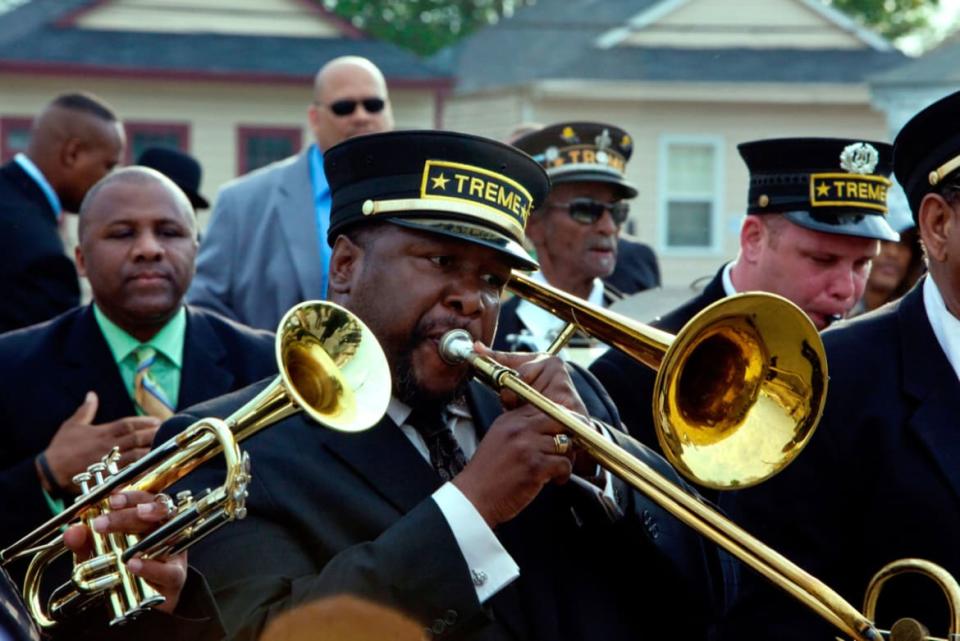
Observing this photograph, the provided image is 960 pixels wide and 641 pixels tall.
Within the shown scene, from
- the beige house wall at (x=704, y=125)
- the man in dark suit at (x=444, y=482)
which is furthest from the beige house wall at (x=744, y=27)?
the man in dark suit at (x=444, y=482)

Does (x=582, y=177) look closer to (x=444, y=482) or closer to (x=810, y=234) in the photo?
(x=810, y=234)

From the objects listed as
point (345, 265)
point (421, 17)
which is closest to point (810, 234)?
point (345, 265)

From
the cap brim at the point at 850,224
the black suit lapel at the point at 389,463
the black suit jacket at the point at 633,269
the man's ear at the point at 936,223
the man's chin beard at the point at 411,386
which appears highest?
the man's ear at the point at 936,223

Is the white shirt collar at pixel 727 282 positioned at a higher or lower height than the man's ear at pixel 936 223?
lower

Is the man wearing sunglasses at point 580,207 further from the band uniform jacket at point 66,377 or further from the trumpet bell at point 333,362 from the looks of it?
the trumpet bell at point 333,362

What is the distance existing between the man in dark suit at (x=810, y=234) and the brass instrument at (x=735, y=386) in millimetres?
1690

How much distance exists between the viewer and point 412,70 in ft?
91.4

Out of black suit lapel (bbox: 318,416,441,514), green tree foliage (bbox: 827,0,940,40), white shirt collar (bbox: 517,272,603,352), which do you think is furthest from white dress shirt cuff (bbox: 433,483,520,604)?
green tree foliage (bbox: 827,0,940,40)

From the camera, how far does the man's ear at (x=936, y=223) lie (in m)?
4.10

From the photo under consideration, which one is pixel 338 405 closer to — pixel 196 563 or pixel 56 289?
pixel 196 563

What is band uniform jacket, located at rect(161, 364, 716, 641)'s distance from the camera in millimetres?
3596

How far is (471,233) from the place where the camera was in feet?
12.8

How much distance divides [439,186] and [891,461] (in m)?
1.15

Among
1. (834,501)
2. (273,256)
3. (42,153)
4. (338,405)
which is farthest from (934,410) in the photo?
(42,153)
